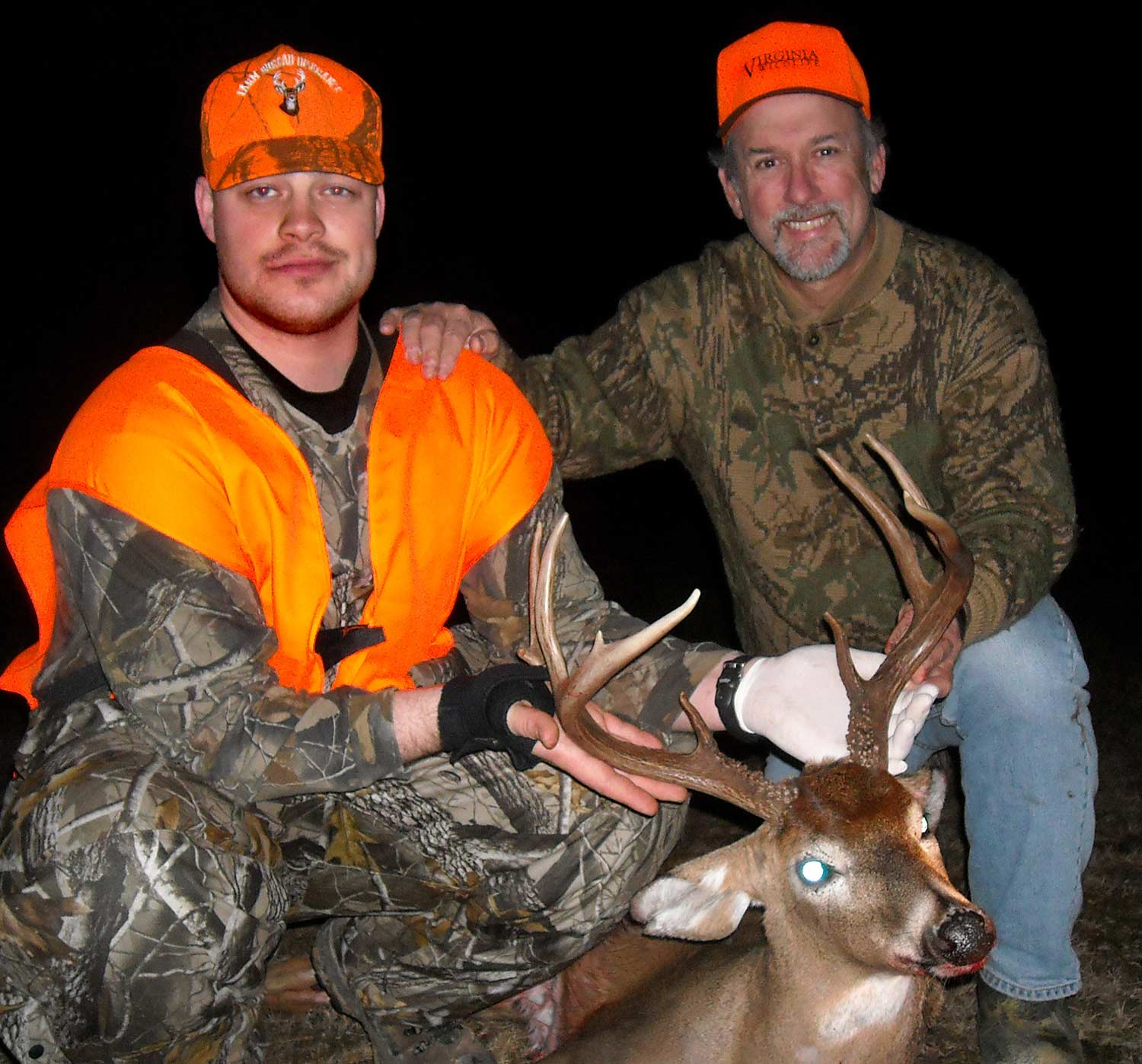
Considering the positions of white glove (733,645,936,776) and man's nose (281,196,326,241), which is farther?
man's nose (281,196,326,241)

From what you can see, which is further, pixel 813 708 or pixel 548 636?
pixel 813 708

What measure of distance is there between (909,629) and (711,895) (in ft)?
2.37

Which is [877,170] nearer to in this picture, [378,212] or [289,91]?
[378,212]

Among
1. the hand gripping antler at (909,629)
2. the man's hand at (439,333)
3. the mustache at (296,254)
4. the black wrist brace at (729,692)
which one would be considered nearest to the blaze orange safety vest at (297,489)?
the man's hand at (439,333)

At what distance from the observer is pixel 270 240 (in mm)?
2955

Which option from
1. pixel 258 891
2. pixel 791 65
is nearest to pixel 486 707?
pixel 258 891

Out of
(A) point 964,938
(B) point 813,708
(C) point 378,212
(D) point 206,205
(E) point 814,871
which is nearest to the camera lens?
(A) point 964,938

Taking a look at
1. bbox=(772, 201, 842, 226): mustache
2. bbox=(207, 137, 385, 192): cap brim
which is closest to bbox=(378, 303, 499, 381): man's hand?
bbox=(207, 137, 385, 192): cap brim

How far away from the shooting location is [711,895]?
2.86 m

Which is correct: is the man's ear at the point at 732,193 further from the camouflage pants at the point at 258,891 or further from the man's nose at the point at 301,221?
the camouflage pants at the point at 258,891

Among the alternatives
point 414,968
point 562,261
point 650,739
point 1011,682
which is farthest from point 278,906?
point 562,261

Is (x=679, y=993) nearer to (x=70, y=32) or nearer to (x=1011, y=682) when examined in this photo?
(x=1011, y=682)

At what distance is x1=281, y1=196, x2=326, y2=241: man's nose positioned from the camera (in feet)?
9.68

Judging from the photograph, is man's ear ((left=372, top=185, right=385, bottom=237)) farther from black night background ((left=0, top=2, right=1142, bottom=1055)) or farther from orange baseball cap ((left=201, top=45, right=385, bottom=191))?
black night background ((left=0, top=2, right=1142, bottom=1055))
